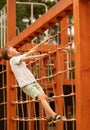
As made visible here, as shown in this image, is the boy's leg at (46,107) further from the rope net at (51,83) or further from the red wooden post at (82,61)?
the red wooden post at (82,61)

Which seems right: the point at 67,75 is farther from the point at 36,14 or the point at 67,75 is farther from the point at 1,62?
the point at 36,14

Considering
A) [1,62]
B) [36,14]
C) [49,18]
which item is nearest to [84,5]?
[49,18]

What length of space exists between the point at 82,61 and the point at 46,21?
3.11 ft

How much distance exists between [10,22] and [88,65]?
2.44m

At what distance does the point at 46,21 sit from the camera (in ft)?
12.3

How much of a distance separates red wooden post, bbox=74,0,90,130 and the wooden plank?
20 centimetres

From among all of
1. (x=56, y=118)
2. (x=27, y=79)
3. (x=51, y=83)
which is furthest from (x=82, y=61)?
(x=51, y=83)

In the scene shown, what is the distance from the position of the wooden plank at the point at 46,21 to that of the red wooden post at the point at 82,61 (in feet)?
0.65

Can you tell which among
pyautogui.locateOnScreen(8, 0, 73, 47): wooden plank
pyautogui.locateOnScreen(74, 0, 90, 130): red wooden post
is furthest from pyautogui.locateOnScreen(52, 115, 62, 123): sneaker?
pyautogui.locateOnScreen(8, 0, 73, 47): wooden plank

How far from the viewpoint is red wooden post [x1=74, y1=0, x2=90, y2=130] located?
286 centimetres

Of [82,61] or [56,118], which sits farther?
[56,118]

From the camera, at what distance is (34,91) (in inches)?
140

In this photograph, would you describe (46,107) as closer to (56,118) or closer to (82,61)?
(56,118)

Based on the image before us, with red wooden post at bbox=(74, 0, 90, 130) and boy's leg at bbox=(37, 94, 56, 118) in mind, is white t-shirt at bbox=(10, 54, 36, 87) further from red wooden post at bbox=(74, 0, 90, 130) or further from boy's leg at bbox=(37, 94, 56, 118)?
red wooden post at bbox=(74, 0, 90, 130)
